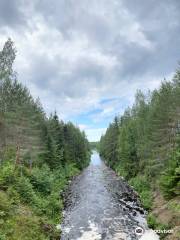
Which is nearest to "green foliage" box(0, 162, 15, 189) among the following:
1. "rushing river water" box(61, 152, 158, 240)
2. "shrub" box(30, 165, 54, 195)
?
"rushing river water" box(61, 152, 158, 240)

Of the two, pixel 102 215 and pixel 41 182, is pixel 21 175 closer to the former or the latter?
pixel 41 182

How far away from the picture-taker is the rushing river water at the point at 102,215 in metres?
24.0

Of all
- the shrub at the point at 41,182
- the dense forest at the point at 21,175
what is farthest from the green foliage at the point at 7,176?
the shrub at the point at 41,182

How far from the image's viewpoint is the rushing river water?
24000 mm

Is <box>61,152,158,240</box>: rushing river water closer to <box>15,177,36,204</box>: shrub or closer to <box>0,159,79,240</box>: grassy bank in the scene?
<box>0,159,79,240</box>: grassy bank

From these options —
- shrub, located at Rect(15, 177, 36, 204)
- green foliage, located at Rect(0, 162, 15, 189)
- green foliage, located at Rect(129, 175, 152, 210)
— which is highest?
green foliage, located at Rect(0, 162, 15, 189)

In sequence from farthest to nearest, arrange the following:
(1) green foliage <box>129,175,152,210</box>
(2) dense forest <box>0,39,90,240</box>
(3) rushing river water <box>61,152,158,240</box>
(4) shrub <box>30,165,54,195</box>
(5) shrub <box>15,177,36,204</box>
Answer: (4) shrub <box>30,165,54,195</box> → (1) green foliage <box>129,175,152,210</box> → (5) shrub <box>15,177,36,204</box> → (3) rushing river water <box>61,152,158,240</box> → (2) dense forest <box>0,39,90,240</box>

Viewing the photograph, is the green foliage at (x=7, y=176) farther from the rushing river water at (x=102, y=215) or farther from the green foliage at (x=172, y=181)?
the green foliage at (x=172, y=181)

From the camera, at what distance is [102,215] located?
2955 centimetres

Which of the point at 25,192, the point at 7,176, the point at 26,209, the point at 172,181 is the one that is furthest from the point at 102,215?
the point at 7,176

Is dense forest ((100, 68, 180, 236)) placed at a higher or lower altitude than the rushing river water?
higher

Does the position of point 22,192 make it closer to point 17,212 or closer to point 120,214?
point 17,212

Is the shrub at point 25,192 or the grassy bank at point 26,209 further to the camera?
the shrub at point 25,192

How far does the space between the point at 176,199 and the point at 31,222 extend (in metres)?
13.9
